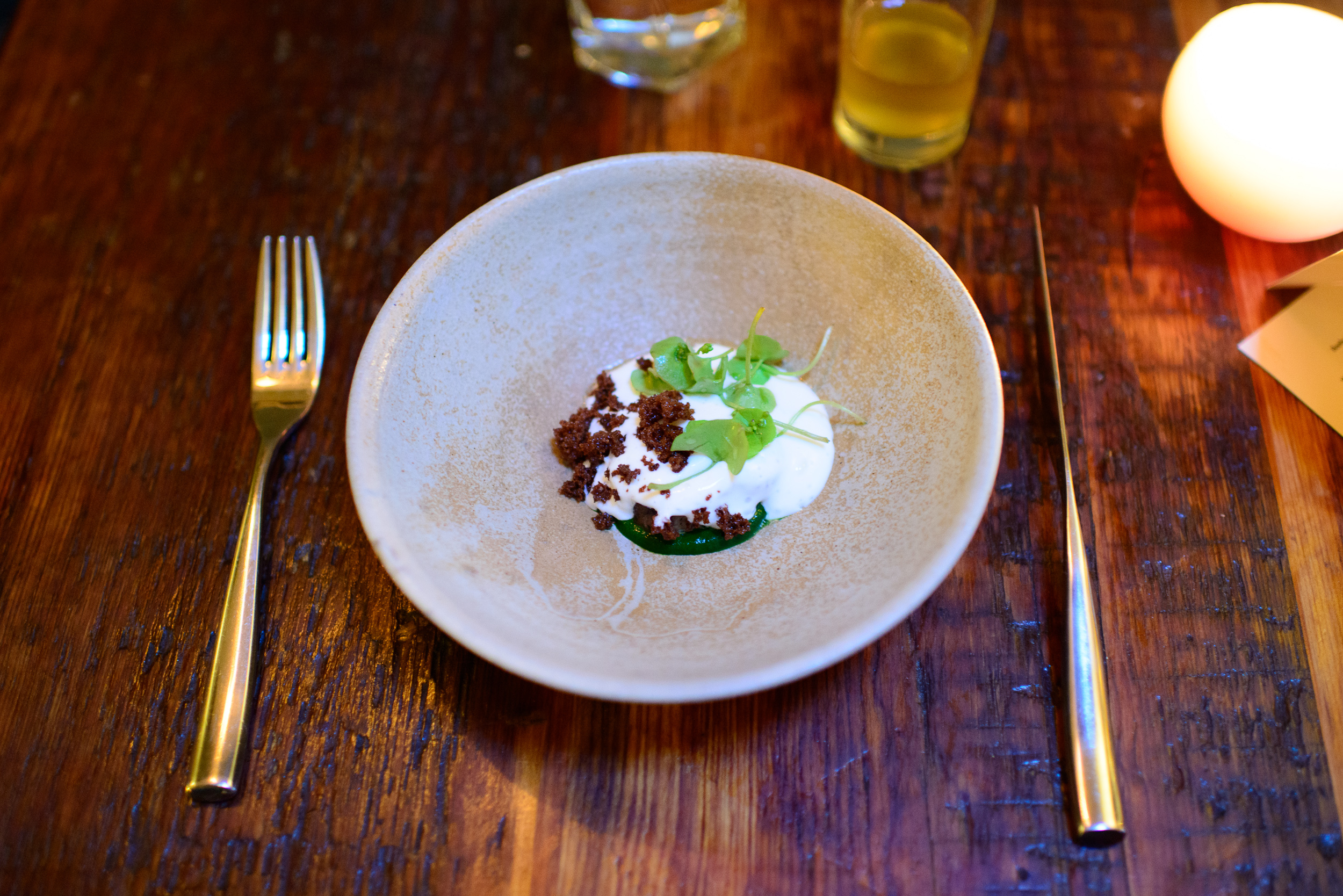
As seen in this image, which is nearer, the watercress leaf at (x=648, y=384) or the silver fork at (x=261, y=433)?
the silver fork at (x=261, y=433)

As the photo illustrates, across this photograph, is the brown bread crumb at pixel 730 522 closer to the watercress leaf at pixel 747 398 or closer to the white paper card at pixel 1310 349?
the watercress leaf at pixel 747 398

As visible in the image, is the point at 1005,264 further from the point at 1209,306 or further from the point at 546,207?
the point at 546,207

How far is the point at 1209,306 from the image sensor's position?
1479 mm

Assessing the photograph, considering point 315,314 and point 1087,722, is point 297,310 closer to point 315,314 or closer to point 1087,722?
point 315,314

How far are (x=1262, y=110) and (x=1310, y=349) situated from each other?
1.29 ft

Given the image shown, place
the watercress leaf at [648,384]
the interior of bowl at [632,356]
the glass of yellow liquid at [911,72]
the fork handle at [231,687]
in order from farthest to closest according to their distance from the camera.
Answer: the glass of yellow liquid at [911,72] < the watercress leaf at [648,384] < the fork handle at [231,687] < the interior of bowl at [632,356]

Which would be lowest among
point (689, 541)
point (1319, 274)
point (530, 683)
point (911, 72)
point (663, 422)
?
point (530, 683)

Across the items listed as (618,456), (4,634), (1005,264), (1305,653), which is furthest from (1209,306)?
(4,634)

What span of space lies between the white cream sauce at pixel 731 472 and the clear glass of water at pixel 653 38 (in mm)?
770

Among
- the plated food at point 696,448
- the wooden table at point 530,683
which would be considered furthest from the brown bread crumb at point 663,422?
the wooden table at point 530,683

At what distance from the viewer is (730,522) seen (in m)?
1.22

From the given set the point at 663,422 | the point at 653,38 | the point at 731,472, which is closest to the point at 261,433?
the point at 663,422

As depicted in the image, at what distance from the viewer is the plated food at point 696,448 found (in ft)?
3.97

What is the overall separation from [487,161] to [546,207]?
1.48 ft
